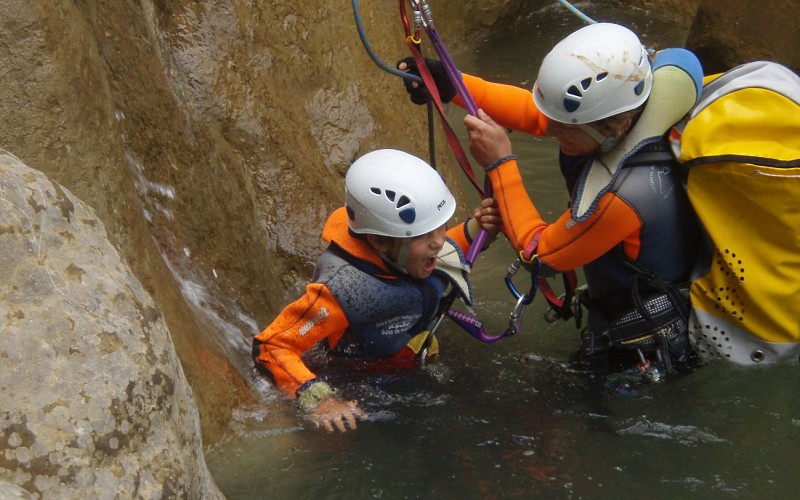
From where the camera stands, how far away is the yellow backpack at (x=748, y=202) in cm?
376

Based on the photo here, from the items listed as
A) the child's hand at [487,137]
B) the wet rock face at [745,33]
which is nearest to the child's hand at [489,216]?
the child's hand at [487,137]

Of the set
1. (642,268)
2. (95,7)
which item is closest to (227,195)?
(95,7)

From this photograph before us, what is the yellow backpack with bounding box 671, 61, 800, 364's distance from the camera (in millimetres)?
3762

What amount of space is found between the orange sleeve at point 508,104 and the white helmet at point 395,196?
82 centimetres

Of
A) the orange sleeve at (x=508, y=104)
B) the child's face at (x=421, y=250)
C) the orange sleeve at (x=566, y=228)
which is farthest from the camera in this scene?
the orange sleeve at (x=508, y=104)

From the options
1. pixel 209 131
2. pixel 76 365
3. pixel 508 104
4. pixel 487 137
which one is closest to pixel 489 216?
pixel 487 137

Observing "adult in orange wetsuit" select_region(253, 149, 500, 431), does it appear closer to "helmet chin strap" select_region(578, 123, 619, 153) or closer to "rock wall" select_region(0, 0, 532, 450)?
"rock wall" select_region(0, 0, 532, 450)

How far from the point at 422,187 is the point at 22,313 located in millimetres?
1972

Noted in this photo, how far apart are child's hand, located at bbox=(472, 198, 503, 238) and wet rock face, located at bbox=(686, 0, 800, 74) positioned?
449cm

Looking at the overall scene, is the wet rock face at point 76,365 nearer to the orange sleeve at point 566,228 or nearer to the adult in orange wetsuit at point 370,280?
the adult in orange wetsuit at point 370,280

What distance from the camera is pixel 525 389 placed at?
4.52m

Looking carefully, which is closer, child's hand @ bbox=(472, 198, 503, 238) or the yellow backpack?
the yellow backpack

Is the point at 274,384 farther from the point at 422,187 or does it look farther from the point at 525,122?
the point at 525,122

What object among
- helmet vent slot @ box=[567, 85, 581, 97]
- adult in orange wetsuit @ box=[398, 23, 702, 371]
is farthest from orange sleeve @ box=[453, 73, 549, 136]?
helmet vent slot @ box=[567, 85, 581, 97]
